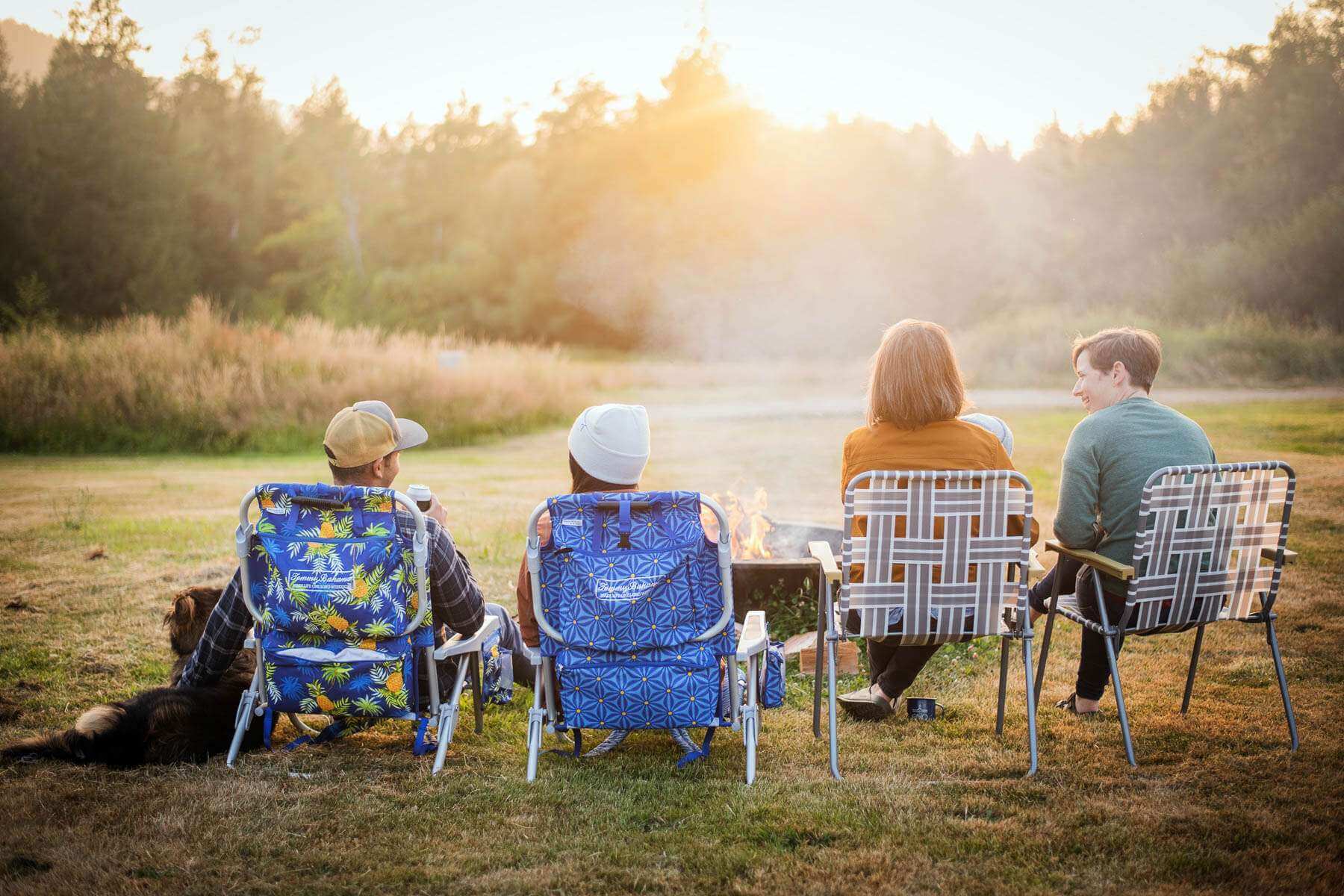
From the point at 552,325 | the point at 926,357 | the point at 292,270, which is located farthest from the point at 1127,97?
the point at 292,270

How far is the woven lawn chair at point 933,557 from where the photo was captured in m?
2.94

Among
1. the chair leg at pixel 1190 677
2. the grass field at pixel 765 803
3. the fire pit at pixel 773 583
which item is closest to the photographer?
the grass field at pixel 765 803

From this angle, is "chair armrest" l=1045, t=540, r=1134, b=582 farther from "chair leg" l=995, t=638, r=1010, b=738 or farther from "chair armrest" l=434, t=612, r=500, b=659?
"chair armrest" l=434, t=612, r=500, b=659

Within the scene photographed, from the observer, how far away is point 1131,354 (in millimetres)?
3383

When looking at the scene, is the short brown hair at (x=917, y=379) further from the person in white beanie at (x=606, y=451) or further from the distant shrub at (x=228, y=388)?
the distant shrub at (x=228, y=388)

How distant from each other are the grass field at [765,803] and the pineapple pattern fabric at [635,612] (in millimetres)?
265

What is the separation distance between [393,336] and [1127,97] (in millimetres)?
11326

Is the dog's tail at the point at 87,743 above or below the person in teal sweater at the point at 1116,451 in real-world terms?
below

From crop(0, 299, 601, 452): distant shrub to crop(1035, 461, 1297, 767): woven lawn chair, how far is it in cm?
1086

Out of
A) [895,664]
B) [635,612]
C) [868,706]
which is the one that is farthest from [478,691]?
[895,664]

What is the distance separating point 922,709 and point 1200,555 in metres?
1.11

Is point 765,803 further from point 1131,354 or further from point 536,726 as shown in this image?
point 1131,354

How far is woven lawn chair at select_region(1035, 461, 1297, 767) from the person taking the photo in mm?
3020

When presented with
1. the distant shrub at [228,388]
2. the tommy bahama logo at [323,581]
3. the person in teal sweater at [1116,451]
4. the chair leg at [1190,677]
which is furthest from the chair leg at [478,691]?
the distant shrub at [228,388]
